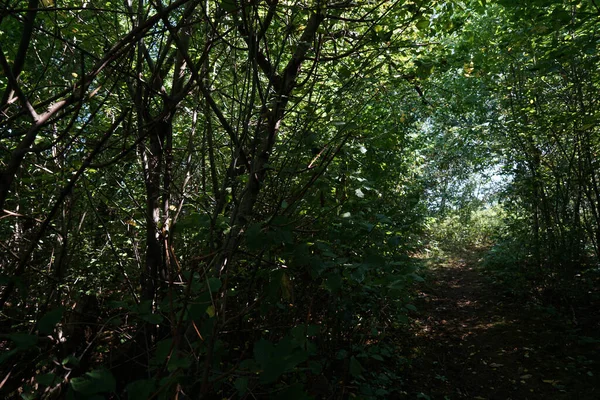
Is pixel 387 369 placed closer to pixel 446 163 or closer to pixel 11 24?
pixel 11 24

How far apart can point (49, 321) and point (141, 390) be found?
0.32m

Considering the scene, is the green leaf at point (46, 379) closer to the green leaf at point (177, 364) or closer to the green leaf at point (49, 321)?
the green leaf at point (49, 321)

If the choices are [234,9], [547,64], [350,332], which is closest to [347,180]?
[234,9]

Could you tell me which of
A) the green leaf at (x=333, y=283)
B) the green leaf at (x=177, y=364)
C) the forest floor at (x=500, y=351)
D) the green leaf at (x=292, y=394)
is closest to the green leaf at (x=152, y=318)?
the green leaf at (x=177, y=364)

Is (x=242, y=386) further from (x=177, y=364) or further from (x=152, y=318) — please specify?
(x=152, y=318)

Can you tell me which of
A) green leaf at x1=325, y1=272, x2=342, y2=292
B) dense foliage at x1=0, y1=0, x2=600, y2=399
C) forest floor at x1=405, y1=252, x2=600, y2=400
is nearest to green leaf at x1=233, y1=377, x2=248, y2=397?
dense foliage at x1=0, y1=0, x2=600, y2=399

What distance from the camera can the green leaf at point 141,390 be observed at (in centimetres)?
98

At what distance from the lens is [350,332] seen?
12.3 ft

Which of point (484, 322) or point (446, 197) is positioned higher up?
point (446, 197)

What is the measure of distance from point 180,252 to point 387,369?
277cm

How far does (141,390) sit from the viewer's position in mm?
995

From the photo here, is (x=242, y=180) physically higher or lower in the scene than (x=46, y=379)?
higher

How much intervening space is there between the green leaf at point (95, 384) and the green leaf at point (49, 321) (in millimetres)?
165

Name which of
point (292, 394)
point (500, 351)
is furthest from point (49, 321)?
point (500, 351)
